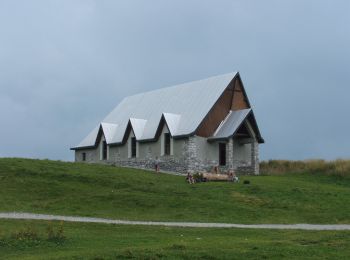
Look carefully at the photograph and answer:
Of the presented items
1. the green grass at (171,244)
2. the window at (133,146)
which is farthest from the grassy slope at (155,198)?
the window at (133,146)

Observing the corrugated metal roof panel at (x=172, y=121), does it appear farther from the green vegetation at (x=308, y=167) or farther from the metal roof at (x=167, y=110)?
the green vegetation at (x=308, y=167)

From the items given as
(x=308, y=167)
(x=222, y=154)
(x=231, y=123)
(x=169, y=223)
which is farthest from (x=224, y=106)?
(x=169, y=223)

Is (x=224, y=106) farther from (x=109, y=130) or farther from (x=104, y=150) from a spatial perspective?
(x=104, y=150)

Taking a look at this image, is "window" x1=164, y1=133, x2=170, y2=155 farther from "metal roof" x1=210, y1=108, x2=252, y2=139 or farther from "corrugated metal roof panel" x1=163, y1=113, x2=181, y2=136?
"metal roof" x1=210, y1=108, x2=252, y2=139

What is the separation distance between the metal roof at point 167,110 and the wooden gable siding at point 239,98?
1.18m

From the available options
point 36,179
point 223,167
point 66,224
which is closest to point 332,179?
point 223,167

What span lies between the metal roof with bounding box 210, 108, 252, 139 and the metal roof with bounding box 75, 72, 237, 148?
184cm

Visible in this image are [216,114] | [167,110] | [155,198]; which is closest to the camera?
[155,198]

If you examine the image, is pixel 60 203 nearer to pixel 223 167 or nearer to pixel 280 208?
pixel 280 208

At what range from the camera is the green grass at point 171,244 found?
13.8m

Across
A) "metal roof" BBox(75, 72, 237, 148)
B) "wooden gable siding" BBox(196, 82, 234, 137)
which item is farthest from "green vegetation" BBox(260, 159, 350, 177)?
"metal roof" BBox(75, 72, 237, 148)

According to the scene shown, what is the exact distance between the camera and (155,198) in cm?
2978

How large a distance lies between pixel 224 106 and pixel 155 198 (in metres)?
21.4

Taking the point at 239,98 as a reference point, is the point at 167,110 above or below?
below
